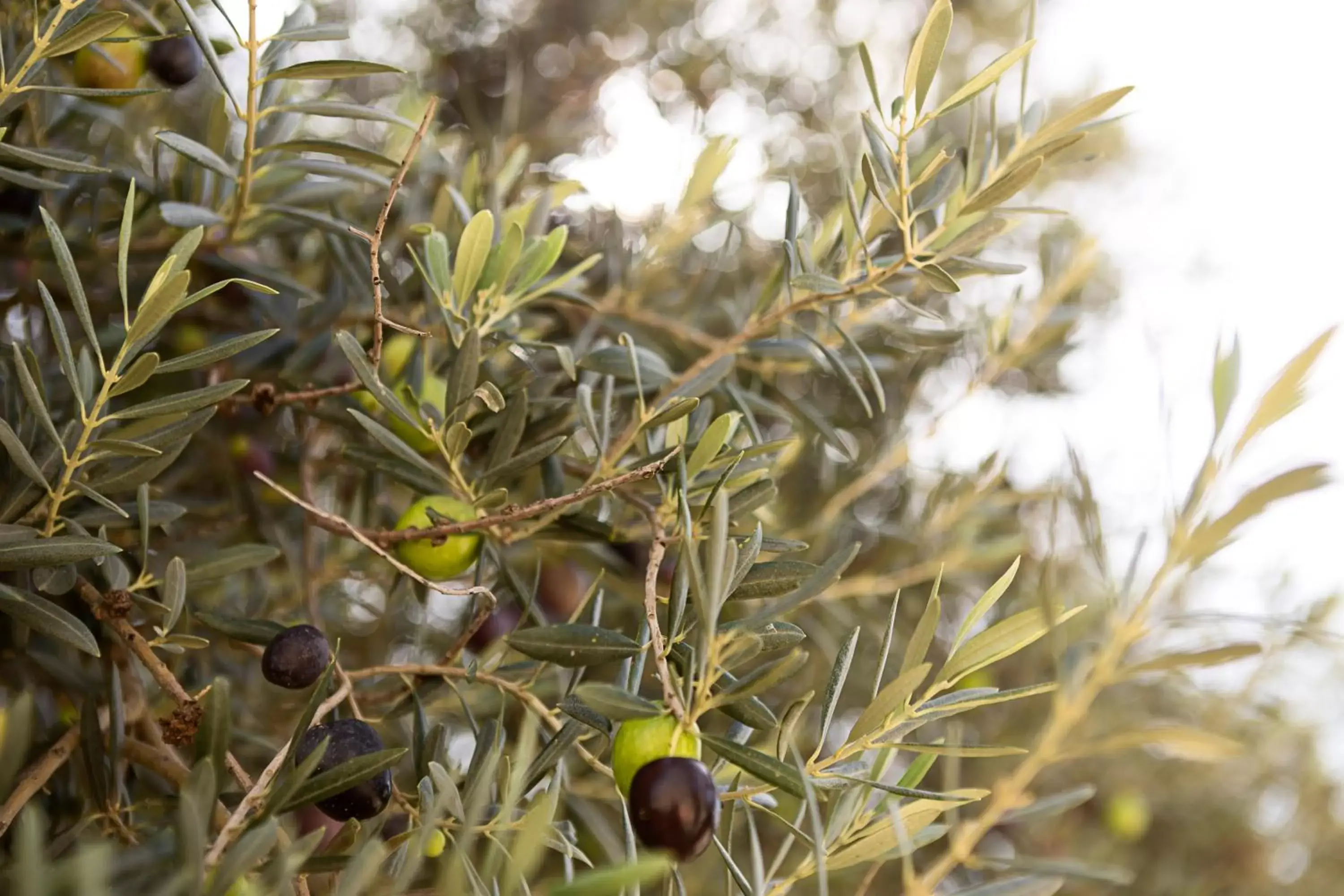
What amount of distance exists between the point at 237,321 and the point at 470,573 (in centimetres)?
39

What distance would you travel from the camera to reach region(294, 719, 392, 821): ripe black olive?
2.18ft

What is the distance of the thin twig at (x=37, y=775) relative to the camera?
2.15 ft

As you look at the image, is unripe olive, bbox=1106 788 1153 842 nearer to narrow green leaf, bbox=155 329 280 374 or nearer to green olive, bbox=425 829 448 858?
green olive, bbox=425 829 448 858

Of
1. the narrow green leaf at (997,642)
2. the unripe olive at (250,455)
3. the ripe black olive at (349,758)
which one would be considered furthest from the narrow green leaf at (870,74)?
the unripe olive at (250,455)

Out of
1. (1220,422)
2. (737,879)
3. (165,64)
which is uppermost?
(165,64)

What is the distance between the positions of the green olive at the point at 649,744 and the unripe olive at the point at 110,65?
2.63ft

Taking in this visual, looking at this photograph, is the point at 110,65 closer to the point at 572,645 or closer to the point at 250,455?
the point at 250,455

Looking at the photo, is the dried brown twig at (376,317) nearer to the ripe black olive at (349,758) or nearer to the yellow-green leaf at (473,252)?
the yellow-green leaf at (473,252)

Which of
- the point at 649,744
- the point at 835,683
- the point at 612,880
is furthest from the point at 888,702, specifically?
the point at 612,880

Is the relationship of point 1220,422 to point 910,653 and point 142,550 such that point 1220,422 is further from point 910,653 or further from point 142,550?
point 142,550

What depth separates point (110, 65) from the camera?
3.06 feet

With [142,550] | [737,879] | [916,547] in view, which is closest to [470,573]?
[142,550]

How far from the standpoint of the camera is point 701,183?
1214 mm

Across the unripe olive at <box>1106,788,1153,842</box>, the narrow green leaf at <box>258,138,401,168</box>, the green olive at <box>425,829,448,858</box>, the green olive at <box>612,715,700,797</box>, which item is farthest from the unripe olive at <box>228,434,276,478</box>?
the unripe olive at <box>1106,788,1153,842</box>
